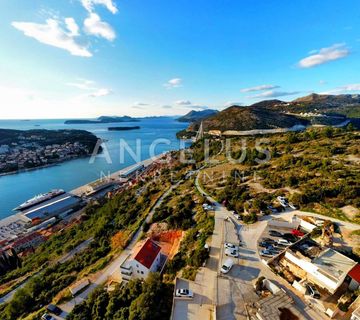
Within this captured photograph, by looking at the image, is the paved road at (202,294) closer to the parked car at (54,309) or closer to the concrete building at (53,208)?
the parked car at (54,309)

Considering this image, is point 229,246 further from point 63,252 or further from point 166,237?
point 63,252

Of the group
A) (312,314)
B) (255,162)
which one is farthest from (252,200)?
(255,162)

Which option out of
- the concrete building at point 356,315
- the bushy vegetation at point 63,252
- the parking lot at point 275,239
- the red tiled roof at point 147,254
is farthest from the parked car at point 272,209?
the bushy vegetation at point 63,252

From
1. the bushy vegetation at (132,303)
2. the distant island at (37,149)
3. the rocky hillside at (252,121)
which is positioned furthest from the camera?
the rocky hillside at (252,121)

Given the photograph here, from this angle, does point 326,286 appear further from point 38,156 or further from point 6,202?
point 38,156

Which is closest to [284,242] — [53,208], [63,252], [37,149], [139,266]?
[139,266]

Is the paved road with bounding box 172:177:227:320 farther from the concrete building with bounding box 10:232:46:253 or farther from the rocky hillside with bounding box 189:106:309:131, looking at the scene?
the rocky hillside with bounding box 189:106:309:131

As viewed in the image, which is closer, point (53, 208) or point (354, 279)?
point (354, 279)
